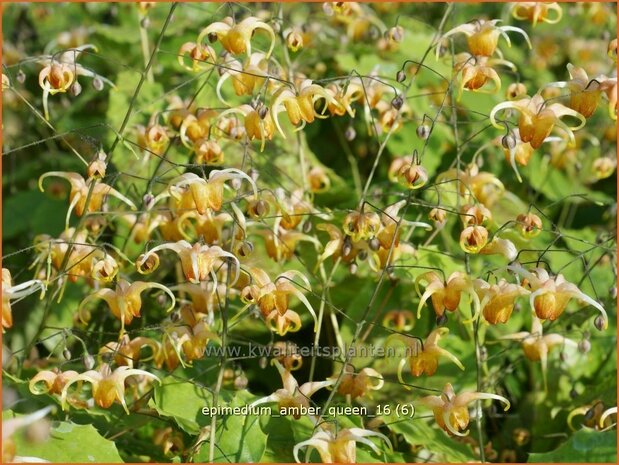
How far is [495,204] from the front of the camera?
3088 mm

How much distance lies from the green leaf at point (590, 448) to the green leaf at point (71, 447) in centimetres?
100

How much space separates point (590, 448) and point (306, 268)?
0.81 meters

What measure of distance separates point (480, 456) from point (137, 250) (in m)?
1.13

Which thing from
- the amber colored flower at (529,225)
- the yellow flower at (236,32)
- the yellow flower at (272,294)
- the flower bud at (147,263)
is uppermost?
the yellow flower at (236,32)

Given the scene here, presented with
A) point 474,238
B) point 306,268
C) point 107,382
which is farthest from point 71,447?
point 474,238

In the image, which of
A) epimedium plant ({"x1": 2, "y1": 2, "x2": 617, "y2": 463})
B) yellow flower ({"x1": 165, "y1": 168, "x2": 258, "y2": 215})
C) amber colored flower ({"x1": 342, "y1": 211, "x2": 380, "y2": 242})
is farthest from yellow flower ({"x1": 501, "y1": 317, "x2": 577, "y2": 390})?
yellow flower ({"x1": 165, "y1": 168, "x2": 258, "y2": 215})

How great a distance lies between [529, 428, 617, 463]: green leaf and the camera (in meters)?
2.09

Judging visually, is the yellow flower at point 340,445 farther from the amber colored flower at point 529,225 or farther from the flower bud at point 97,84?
the flower bud at point 97,84

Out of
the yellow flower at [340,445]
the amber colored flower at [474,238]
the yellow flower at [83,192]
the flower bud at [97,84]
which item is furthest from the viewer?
the flower bud at [97,84]

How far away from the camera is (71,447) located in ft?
6.66

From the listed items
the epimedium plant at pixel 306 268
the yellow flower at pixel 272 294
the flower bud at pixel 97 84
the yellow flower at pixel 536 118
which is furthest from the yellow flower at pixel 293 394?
the flower bud at pixel 97 84

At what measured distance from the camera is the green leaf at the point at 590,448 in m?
2.09

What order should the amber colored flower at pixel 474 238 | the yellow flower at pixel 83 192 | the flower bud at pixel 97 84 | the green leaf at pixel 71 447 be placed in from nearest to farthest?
the green leaf at pixel 71 447 < the amber colored flower at pixel 474 238 < the yellow flower at pixel 83 192 < the flower bud at pixel 97 84

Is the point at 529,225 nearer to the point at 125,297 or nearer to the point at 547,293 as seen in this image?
the point at 547,293
